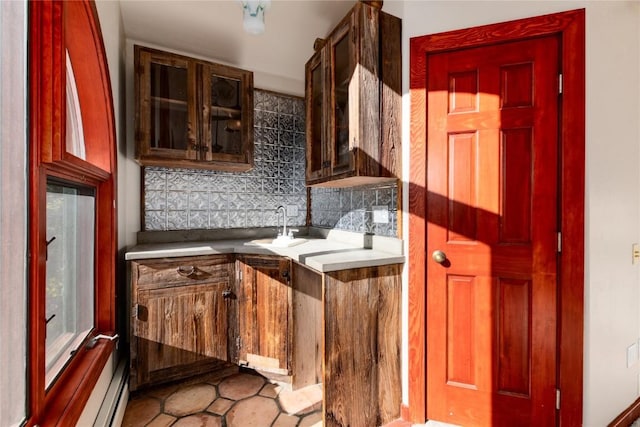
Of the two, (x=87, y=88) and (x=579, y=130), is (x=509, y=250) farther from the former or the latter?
(x=87, y=88)

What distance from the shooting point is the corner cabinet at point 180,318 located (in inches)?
73.8

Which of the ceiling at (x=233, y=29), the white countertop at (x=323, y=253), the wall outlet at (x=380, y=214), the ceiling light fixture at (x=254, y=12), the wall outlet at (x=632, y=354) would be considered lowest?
the wall outlet at (x=632, y=354)

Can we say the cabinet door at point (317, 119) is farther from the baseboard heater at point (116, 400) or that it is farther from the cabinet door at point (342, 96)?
the baseboard heater at point (116, 400)

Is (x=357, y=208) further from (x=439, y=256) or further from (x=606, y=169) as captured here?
(x=606, y=169)

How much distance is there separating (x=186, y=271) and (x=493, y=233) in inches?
75.8

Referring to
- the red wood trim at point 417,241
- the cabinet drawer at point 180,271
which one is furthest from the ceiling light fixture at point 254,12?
the cabinet drawer at point 180,271

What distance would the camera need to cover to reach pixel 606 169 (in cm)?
147

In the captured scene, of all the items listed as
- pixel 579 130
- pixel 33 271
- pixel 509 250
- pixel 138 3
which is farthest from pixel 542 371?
pixel 138 3

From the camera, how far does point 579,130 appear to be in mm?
1409

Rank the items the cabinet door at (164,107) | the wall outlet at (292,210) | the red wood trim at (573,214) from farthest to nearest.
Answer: the wall outlet at (292,210) < the cabinet door at (164,107) < the red wood trim at (573,214)

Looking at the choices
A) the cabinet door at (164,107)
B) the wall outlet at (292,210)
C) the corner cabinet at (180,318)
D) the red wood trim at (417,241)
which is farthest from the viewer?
the wall outlet at (292,210)

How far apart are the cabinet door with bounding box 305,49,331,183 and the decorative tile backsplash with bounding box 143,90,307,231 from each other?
71 cm

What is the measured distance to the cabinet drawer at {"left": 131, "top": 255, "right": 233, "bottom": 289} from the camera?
1896 millimetres

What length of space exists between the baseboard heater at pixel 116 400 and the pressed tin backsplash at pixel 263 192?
3.47 ft
